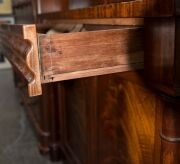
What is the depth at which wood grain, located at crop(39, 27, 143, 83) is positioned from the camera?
527 millimetres

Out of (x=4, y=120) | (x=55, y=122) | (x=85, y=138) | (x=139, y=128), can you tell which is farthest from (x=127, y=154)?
(x=4, y=120)

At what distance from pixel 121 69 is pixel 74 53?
0.37 ft

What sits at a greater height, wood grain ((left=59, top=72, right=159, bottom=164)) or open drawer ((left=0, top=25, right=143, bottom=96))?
open drawer ((left=0, top=25, right=143, bottom=96))

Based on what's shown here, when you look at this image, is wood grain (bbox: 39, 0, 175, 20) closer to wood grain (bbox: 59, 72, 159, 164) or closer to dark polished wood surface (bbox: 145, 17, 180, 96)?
dark polished wood surface (bbox: 145, 17, 180, 96)

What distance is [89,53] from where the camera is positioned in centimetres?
55

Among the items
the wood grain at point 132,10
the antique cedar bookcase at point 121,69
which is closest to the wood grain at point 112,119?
the antique cedar bookcase at point 121,69

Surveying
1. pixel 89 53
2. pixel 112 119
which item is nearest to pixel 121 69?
pixel 89 53

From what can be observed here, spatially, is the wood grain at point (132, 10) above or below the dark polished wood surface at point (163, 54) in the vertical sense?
above

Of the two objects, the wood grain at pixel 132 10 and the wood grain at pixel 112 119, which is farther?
the wood grain at pixel 112 119

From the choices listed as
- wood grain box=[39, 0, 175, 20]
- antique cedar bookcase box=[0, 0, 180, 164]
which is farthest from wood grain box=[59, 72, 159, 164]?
wood grain box=[39, 0, 175, 20]

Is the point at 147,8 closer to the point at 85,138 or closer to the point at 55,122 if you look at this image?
the point at 85,138

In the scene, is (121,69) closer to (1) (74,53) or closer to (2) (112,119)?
(1) (74,53)

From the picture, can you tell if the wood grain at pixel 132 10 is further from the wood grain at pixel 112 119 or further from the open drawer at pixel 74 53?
the wood grain at pixel 112 119

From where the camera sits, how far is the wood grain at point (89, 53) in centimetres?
53
